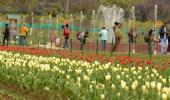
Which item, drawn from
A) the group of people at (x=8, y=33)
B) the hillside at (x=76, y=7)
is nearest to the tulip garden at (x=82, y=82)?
the group of people at (x=8, y=33)

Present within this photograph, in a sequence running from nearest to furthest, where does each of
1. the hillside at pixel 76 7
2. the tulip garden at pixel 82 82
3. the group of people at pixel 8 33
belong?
the tulip garden at pixel 82 82 < the group of people at pixel 8 33 < the hillside at pixel 76 7

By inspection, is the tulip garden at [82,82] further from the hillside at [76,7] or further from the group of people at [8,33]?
the hillside at [76,7]

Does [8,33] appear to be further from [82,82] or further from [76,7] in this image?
[76,7]

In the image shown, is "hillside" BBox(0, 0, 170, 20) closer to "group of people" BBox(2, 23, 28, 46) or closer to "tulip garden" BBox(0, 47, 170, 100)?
"group of people" BBox(2, 23, 28, 46)

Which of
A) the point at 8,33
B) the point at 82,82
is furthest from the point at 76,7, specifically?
the point at 82,82

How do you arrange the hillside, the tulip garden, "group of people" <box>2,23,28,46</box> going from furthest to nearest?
1. the hillside
2. "group of people" <box>2,23,28,46</box>
3. the tulip garden

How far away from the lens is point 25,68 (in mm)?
13258

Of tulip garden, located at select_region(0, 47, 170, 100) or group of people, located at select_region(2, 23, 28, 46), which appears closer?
tulip garden, located at select_region(0, 47, 170, 100)

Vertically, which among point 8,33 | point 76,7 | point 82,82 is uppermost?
point 76,7

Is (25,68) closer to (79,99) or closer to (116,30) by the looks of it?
(79,99)

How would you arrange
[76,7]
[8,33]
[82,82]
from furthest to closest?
1. [76,7]
2. [8,33]
3. [82,82]

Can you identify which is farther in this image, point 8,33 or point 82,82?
point 8,33

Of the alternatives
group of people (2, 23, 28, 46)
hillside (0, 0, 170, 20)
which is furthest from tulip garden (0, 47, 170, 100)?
hillside (0, 0, 170, 20)

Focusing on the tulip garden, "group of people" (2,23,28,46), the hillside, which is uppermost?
the hillside
